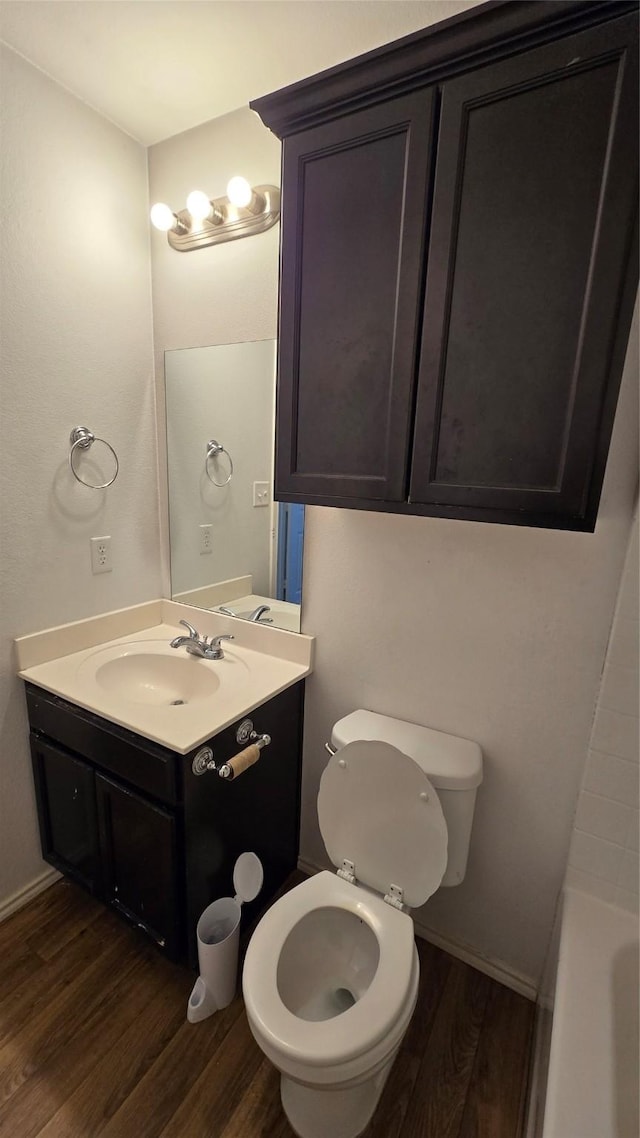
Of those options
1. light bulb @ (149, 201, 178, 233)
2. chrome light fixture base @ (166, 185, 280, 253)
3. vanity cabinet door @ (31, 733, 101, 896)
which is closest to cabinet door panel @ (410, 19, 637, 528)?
chrome light fixture base @ (166, 185, 280, 253)

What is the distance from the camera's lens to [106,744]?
49.9 inches

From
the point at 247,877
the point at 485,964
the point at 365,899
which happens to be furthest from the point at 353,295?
the point at 485,964

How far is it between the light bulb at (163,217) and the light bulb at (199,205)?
6cm

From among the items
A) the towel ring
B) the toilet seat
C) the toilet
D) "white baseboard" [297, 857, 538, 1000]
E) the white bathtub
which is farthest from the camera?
the towel ring

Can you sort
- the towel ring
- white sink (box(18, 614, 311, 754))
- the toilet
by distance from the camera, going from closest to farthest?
the toilet
white sink (box(18, 614, 311, 754))
the towel ring

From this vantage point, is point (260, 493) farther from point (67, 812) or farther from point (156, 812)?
point (67, 812)

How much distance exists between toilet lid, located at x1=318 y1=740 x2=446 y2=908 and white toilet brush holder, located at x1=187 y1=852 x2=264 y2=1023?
1.00 ft

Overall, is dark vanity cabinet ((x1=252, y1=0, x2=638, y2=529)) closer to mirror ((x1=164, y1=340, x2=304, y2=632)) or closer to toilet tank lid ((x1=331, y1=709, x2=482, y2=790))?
mirror ((x1=164, y1=340, x2=304, y2=632))

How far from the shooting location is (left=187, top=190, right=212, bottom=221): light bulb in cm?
138

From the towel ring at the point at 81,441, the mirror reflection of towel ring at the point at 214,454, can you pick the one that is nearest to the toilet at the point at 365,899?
the mirror reflection of towel ring at the point at 214,454

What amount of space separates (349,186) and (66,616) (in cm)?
146

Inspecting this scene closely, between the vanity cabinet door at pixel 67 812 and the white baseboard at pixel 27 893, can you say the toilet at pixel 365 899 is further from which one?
the white baseboard at pixel 27 893

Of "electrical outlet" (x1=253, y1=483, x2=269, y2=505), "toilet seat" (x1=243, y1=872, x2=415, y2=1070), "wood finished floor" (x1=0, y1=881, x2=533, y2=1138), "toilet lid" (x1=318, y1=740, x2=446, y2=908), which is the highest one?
"electrical outlet" (x1=253, y1=483, x2=269, y2=505)

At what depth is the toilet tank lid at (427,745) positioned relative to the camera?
1.22m
